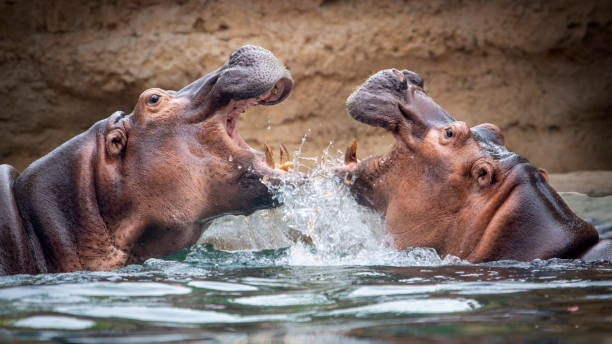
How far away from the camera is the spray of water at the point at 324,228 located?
402 cm

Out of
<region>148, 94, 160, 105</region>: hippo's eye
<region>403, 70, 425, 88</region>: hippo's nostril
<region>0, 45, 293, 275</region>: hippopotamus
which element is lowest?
<region>0, 45, 293, 275</region>: hippopotamus

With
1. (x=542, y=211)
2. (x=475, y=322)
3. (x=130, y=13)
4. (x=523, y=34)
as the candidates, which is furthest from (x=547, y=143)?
(x=475, y=322)

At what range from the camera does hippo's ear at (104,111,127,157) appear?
3928 mm

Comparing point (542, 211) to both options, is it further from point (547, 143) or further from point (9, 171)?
point (547, 143)

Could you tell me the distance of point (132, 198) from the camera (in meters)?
3.90

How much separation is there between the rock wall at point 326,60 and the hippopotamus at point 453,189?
16.7ft

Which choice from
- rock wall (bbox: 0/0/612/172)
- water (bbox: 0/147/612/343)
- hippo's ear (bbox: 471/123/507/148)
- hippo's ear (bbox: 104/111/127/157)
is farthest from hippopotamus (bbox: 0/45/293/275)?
rock wall (bbox: 0/0/612/172)

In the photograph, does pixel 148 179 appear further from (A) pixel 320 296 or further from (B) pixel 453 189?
(B) pixel 453 189

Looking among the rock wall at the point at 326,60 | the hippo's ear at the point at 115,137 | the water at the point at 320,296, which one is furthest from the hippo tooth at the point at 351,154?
the rock wall at the point at 326,60

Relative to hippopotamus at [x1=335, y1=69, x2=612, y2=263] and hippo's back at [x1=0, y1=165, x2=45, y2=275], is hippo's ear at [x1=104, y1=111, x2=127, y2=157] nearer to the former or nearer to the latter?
hippo's back at [x1=0, y1=165, x2=45, y2=275]

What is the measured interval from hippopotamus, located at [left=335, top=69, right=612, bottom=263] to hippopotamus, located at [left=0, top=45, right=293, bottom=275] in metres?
0.63

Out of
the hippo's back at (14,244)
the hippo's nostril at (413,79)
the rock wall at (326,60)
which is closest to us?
the hippo's back at (14,244)

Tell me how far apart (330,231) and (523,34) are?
625 cm

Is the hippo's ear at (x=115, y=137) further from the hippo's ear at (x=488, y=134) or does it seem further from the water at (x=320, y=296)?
the hippo's ear at (x=488, y=134)
